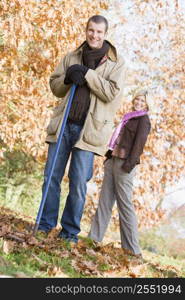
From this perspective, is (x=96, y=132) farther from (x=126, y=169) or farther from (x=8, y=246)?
(x=8, y=246)

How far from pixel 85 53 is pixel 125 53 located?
6.18 metres

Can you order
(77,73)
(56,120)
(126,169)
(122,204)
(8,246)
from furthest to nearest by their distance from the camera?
(122,204), (126,169), (56,120), (77,73), (8,246)

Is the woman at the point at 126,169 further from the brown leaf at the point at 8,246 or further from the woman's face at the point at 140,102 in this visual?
the brown leaf at the point at 8,246

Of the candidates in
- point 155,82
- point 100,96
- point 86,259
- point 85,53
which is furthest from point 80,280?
point 155,82

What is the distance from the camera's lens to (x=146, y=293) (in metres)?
2.91

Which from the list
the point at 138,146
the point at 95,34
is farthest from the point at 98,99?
the point at 138,146

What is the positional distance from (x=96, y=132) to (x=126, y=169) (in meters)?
0.89

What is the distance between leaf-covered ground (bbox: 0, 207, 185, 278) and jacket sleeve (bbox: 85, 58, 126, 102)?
1180 mm

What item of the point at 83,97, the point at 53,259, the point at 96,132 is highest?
the point at 83,97

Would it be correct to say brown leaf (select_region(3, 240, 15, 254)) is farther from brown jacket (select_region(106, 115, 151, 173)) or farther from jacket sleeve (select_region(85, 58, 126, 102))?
brown jacket (select_region(106, 115, 151, 173))

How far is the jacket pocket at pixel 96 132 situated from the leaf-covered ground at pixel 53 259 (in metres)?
0.82

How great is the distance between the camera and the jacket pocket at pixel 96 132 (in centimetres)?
404

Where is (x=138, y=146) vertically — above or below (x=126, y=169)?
above

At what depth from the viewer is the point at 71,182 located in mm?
4129
